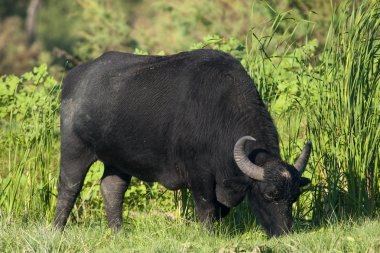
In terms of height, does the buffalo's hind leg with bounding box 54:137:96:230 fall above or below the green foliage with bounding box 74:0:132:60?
below

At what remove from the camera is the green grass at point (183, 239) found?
254 inches

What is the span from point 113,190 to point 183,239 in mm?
1774

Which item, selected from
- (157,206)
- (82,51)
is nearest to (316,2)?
(82,51)

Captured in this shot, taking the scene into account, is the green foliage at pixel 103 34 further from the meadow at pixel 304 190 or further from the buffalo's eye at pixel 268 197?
the buffalo's eye at pixel 268 197

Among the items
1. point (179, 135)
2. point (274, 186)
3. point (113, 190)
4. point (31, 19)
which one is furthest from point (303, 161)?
point (31, 19)

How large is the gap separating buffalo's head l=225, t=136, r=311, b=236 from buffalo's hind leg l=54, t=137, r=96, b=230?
1.83 metres

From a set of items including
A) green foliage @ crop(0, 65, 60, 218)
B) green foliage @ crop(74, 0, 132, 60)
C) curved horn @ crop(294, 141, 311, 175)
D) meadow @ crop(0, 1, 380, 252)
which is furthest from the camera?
green foliage @ crop(74, 0, 132, 60)

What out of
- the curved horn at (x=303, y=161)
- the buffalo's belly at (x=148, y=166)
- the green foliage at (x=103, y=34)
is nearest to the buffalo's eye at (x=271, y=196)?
the curved horn at (x=303, y=161)

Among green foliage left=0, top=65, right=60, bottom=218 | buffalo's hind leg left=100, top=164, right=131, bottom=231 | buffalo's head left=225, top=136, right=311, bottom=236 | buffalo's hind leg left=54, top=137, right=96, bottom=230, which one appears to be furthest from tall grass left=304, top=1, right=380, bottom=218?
green foliage left=0, top=65, right=60, bottom=218

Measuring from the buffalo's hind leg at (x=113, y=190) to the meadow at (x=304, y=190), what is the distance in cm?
15

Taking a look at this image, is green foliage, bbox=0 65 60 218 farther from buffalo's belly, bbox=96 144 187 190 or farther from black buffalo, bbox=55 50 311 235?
buffalo's belly, bbox=96 144 187 190

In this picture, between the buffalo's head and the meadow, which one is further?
the buffalo's head

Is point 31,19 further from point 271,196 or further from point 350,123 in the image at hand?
point 271,196

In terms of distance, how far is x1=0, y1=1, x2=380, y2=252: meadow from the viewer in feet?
22.7
